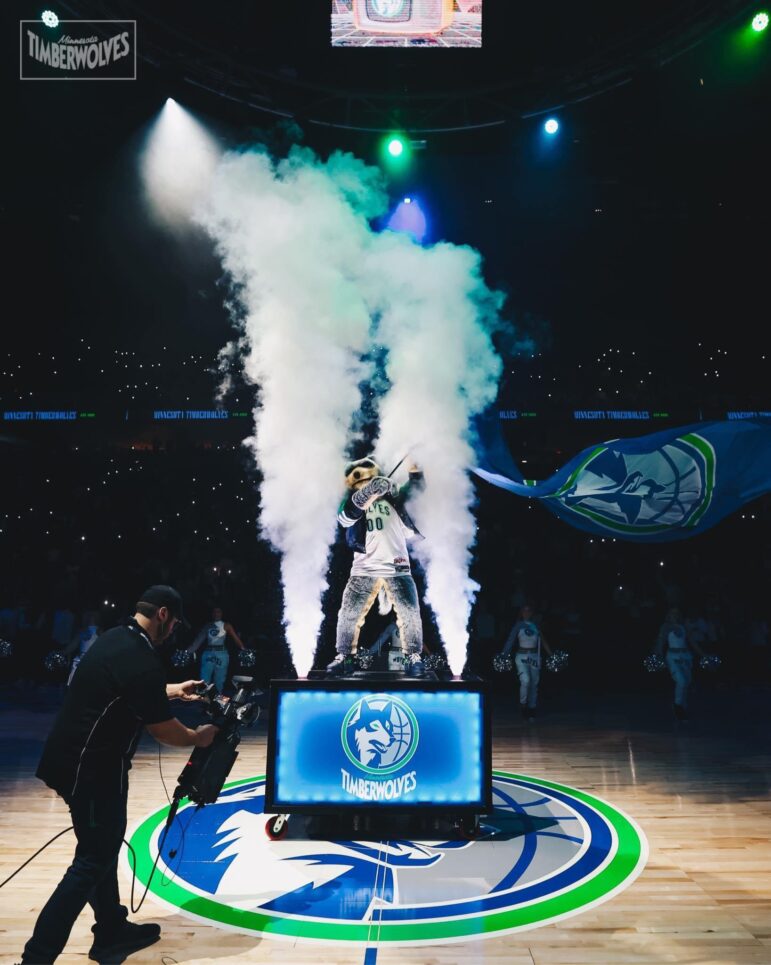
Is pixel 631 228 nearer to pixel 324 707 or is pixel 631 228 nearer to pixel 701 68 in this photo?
pixel 701 68

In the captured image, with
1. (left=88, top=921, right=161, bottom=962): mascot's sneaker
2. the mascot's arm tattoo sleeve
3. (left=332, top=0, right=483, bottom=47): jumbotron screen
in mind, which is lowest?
(left=88, top=921, right=161, bottom=962): mascot's sneaker

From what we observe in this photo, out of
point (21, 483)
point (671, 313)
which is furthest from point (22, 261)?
point (671, 313)

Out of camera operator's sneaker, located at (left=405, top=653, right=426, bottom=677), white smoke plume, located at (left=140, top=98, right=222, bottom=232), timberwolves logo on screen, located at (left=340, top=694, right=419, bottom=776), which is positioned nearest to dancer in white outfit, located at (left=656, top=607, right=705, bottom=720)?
camera operator's sneaker, located at (left=405, top=653, right=426, bottom=677)

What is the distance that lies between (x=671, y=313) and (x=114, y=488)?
1629cm

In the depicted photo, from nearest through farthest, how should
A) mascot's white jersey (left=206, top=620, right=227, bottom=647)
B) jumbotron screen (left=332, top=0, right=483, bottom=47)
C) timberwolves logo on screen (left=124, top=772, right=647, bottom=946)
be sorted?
timberwolves logo on screen (left=124, top=772, right=647, bottom=946) → jumbotron screen (left=332, top=0, right=483, bottom=47) → mascot's white jersey (left=206, top=620, right=227, bottom=647)

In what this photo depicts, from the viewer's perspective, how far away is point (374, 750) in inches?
207

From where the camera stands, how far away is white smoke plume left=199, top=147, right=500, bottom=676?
7.48 meters

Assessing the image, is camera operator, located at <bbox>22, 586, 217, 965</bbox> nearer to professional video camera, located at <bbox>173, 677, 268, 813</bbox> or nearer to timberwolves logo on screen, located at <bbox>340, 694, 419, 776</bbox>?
professional video camera, located at <bbox>173, 677, 268, 813</bbox>

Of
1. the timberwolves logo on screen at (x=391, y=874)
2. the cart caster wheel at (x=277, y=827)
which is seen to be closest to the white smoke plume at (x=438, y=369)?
the timberwolves logo on screen at (x=391, y=874)

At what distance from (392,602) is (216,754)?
308 cm

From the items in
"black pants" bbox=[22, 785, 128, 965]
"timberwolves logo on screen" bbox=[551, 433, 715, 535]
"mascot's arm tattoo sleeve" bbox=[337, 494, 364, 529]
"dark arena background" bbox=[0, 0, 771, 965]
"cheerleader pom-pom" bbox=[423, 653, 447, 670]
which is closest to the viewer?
"black pants" bbox=[22, 785, 128, 965]

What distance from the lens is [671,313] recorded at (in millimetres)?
18438

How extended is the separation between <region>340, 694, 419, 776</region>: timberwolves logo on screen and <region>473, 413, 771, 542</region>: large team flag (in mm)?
3124

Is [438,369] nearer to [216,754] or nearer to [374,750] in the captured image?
[374,750]
